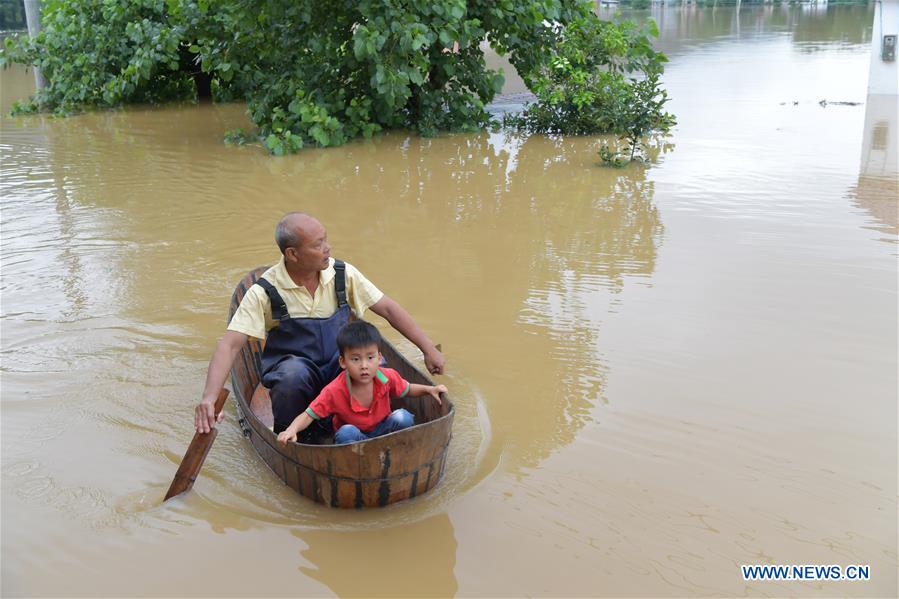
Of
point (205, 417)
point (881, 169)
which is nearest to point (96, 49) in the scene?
point (881, 169)

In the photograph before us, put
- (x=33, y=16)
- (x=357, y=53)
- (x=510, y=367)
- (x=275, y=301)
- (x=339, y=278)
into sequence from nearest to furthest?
1. (x=275, y=301)
2. (x=339, y=278)
3. (x=510, y=367)
4. (x=357, y=53)
5. (x=33, y=16)

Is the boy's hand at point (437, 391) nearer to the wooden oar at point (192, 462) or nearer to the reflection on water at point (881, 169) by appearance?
the wooden oar at point (192, 462)

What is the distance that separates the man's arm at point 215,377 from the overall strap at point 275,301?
0.63 feet

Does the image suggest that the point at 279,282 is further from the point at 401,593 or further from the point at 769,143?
the point at 769,143

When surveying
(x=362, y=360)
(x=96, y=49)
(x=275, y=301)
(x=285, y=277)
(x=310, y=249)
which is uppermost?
(x=96, y=49)

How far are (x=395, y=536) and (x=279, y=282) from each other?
4.36ft

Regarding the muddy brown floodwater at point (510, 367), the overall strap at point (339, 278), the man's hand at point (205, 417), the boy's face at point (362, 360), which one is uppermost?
the overall strap at point (339, 278)

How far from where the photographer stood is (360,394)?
3893mm

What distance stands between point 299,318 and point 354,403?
62cm

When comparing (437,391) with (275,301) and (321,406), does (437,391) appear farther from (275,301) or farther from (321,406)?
(275,301)

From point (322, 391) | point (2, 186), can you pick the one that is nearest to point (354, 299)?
point (322, 391)

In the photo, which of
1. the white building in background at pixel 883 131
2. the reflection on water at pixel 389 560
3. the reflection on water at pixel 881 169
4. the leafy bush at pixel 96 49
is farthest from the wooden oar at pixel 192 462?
the leafy bush at pixel 96 49

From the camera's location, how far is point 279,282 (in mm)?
4250

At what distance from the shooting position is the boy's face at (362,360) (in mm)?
3734
